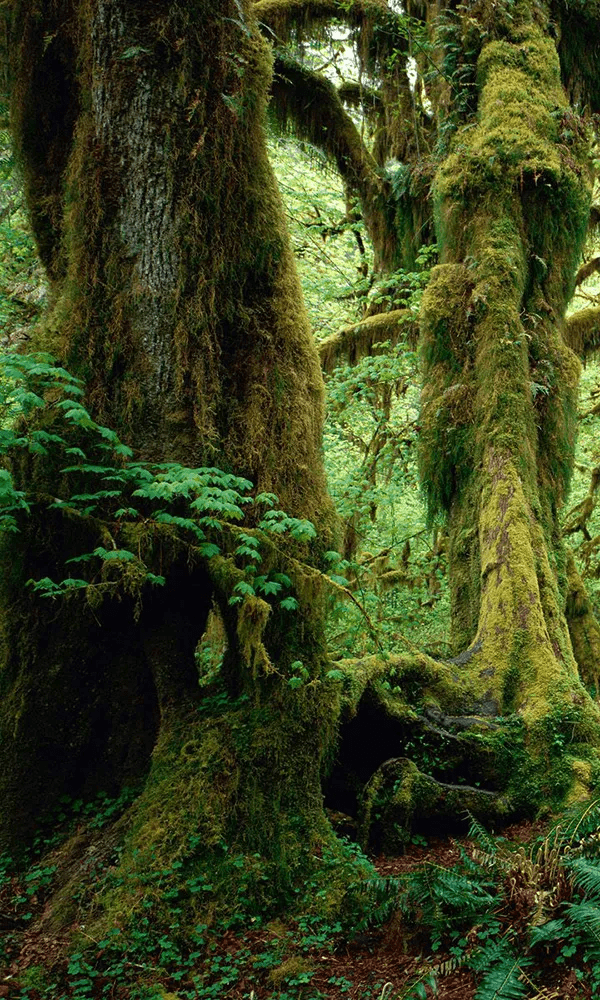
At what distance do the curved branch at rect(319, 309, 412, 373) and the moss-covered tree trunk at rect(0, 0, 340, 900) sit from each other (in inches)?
229

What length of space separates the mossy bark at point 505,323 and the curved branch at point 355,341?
296 centimetres

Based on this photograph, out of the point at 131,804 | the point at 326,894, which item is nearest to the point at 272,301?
the point at 131,804

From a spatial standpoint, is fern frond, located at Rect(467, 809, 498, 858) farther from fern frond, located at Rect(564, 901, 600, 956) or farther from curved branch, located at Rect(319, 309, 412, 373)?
curved branch, located at Rect(319, 309, 412, 373)

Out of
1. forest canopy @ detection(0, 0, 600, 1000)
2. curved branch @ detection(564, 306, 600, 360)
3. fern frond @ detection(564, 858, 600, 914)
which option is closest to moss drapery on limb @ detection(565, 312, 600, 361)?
curved branch @ detection(564, 306, 600, 360)

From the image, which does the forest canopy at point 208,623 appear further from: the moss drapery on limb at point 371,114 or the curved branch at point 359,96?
the curved branch at point 359,96

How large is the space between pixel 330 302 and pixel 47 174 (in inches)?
343

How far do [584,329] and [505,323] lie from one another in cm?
401

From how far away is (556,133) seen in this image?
7.62 meters

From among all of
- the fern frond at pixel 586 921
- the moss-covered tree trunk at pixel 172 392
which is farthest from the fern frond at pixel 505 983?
the moss-covered tree trunk at pixel 172 392

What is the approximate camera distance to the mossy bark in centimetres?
699

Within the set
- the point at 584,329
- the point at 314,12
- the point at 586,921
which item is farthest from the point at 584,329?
the point at 586,921

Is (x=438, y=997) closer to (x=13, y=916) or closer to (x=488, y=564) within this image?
(x=13, y=916)

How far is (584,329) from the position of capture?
10641 mm

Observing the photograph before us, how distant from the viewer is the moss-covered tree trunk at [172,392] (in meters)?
4.54
